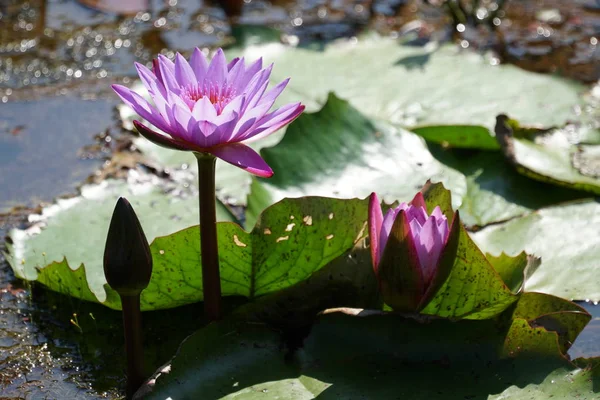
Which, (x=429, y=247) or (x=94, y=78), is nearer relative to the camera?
(x=429, y=247)

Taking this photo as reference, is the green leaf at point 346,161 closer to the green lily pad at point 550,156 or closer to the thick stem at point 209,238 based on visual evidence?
the green lily pad at point 550,156

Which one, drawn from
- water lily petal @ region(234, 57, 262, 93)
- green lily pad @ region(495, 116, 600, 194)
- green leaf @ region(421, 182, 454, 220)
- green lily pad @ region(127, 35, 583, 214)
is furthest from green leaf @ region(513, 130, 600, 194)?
water lily petal @ region(234, 57, 262, 93)

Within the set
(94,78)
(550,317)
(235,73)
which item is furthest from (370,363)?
(94,78)

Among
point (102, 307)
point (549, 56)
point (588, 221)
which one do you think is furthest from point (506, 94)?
point (102, 307)

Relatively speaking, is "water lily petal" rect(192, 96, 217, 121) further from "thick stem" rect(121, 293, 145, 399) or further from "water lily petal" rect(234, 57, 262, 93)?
"thick stem" rect(121, 293, 145, 399)

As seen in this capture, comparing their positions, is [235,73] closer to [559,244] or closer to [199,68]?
[199,68]

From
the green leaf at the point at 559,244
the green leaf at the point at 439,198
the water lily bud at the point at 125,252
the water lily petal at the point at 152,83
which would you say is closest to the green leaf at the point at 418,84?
the green leaf at the point at 559,244

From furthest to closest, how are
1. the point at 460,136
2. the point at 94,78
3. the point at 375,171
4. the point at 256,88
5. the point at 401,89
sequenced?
1. the point at 94,78
2. the point at 401,89
3. the point at 460,136
4. the point at 375,171
5. the point at 256,88
